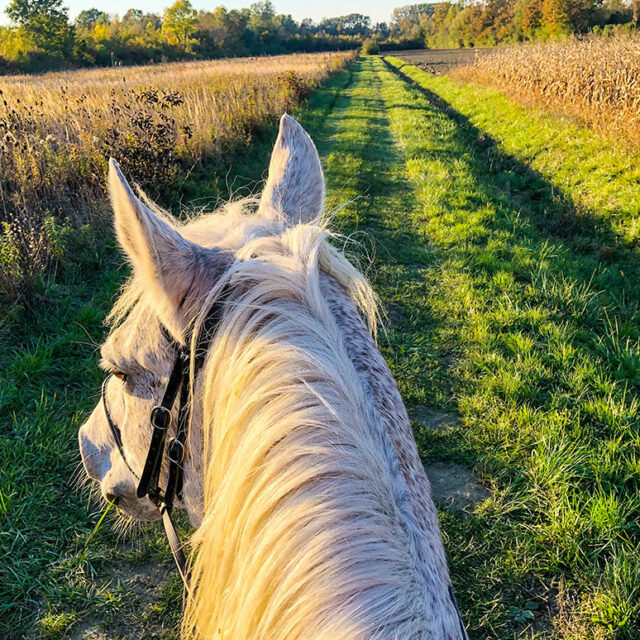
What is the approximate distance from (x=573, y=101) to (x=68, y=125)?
1153 centimetres

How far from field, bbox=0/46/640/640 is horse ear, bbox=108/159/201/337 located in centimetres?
203

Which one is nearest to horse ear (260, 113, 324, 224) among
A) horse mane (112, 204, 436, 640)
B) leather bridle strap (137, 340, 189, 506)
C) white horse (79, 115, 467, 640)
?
white horse (79, 115, 467, 640)

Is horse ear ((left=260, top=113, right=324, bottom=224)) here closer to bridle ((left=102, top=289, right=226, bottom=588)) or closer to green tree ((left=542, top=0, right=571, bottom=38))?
bridle ((left=102, top=289, right=226, bottom=588))

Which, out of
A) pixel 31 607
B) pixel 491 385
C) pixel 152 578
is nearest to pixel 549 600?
pixel 491 385

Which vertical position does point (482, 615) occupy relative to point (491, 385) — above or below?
below

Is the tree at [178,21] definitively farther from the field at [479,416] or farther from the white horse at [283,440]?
the white horse at [283,440]

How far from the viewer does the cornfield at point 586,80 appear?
368 inches

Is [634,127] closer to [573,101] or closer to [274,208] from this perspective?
[573,101]

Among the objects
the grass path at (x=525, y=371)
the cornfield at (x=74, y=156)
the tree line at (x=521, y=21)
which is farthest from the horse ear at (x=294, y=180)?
the tree line at (x=521, y=21)

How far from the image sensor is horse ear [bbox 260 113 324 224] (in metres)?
1.78

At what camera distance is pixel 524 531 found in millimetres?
2799

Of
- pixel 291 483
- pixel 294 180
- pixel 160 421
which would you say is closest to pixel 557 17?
pixel 294 180

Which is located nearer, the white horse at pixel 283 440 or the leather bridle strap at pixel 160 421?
the white horse at pixel 283 440

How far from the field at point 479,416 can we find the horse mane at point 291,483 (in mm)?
1882
